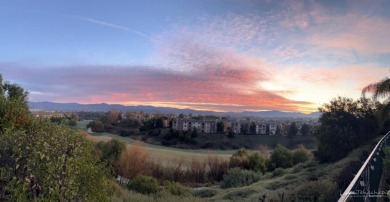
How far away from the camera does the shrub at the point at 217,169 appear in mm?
27938

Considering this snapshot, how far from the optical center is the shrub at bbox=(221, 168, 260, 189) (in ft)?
67.1

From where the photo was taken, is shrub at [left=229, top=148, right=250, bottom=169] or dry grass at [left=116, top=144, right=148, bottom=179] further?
shrub at [left=229, top=148, right=250, bottom=169]

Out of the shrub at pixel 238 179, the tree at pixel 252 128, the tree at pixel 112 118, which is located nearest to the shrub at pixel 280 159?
the shrub at pixel 238 179

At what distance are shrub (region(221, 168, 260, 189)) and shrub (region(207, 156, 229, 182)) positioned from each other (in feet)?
20.4

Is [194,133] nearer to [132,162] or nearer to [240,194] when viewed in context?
[132,162]

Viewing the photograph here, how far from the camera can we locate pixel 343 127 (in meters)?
20.8

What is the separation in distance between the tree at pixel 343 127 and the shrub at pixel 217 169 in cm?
887

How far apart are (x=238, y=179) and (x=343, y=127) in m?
6.94

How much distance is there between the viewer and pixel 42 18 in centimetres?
1870

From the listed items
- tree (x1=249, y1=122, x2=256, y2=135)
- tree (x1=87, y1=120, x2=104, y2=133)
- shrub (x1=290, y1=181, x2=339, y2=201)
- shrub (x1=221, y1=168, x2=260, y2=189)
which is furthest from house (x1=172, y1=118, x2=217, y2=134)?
shrub (x1=290, y1=181, x2=339, y2=201)

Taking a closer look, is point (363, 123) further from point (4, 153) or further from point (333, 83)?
point (4, 153)

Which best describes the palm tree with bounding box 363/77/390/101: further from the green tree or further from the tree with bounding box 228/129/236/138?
the tree with bounding box 228/129/236/138

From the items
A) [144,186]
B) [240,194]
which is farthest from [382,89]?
[144,186]

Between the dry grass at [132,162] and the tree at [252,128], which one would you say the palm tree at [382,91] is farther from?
the tree at [252,128]
